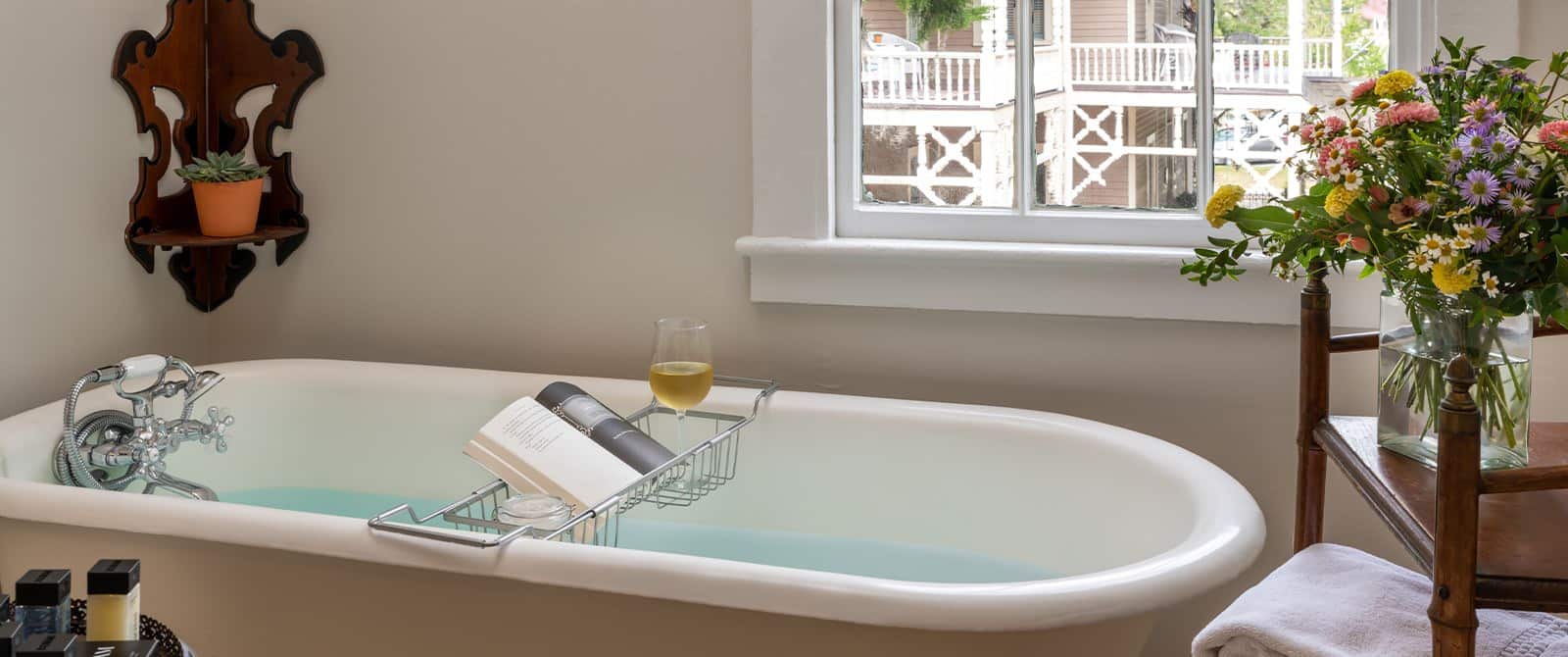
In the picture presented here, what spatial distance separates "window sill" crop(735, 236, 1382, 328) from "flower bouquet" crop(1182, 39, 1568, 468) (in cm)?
53

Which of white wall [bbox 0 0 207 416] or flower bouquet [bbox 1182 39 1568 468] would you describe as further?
white wall [bbox 0 0 207 416]

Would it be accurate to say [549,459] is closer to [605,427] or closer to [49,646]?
[605,427]

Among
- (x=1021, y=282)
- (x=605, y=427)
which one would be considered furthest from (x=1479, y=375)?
(x=605, y=427)

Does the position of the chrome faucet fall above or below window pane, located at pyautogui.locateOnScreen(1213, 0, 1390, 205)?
below

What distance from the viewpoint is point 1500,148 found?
1.15 meters

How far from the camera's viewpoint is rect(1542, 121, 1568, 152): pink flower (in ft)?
3.78

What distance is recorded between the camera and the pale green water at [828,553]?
1938 mm

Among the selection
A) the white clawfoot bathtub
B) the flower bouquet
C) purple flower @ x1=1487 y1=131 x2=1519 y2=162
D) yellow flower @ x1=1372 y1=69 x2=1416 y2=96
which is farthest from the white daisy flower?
the white clawfoot bathtub

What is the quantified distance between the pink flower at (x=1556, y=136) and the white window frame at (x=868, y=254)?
792 millimetres

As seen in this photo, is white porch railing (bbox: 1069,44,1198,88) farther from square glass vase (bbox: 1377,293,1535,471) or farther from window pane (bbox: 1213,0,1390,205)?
square glass vase (bbox: 1377,293,1535,471)

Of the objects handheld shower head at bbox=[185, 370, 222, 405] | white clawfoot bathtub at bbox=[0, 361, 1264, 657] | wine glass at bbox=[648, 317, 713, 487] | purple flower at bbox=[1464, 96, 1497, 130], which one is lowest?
white clawfoot bathtub at bbox=[0, 361, 1264, 657]

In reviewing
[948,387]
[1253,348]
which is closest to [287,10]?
[948,387]

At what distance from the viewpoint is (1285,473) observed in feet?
6.63

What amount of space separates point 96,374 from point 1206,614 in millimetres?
1657
